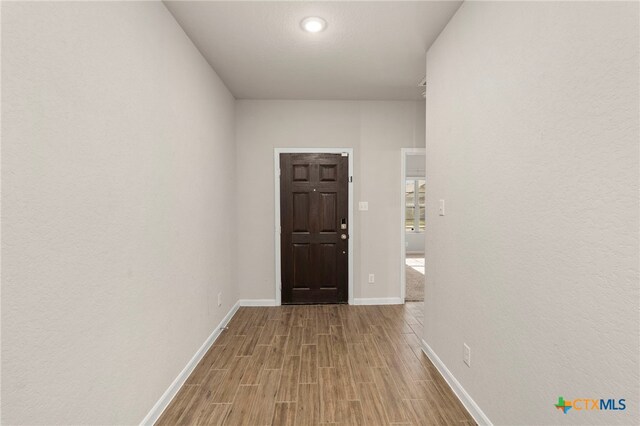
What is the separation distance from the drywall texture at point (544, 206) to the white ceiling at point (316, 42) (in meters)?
0.43

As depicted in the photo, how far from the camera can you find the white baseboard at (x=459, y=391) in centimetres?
175

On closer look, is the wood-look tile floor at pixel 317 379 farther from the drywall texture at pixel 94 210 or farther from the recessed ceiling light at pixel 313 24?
the recessed ceiling light at pixel 313 24

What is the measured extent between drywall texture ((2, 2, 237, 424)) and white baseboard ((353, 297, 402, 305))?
224 centimetres

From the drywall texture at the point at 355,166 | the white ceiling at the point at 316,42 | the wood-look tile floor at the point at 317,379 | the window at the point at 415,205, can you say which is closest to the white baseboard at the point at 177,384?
the wood-look tile floor at the point at 317,379

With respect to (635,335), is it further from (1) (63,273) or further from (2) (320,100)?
(2) (320,100)

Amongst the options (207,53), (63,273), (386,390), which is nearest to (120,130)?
(63,273)

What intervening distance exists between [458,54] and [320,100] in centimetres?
210

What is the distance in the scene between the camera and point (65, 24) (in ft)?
→ 3.84

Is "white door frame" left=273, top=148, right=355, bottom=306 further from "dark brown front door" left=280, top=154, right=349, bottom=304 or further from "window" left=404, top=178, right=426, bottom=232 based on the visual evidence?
"window" left=404, top=178, right=426, bottom=232

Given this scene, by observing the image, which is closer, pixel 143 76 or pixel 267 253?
pixel 143 76

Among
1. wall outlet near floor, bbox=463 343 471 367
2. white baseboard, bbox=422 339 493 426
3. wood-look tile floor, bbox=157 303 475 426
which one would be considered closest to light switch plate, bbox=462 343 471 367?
wall outlet near floor, bbox=463 343 471 367

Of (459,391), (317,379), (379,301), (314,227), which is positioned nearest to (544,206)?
(459,391)

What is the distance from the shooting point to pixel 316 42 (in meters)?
2.44

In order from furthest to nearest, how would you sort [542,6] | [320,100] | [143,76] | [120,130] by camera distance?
[320,100]
[143,76]
[120,130]
[542,6]
